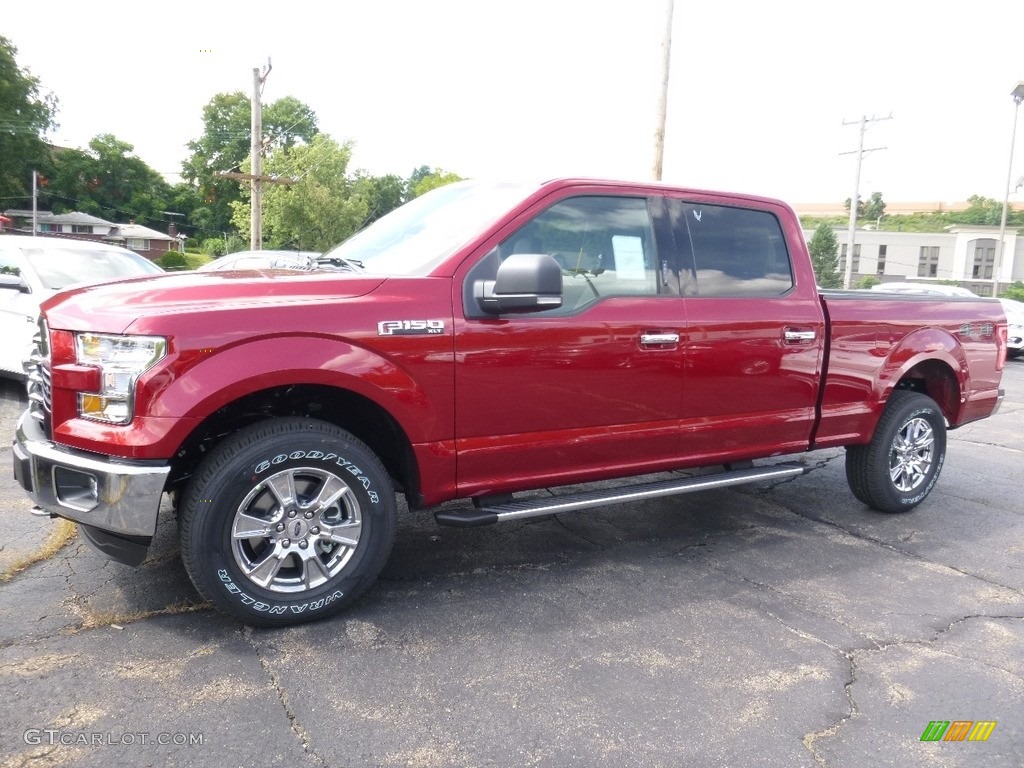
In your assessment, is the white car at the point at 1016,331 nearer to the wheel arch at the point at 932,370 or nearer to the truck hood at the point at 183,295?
the wheel arch at the point at 932,370

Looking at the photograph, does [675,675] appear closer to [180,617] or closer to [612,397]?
[612,397]

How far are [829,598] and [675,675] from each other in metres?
1.22

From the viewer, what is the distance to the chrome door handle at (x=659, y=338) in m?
3.89

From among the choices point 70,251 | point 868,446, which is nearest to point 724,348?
point 868,446

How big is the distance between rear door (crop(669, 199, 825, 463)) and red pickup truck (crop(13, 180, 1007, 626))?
0.04ft

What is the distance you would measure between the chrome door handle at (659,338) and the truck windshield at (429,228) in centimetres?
90

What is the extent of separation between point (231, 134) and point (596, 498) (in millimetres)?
82212

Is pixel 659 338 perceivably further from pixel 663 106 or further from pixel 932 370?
pixel 663 106

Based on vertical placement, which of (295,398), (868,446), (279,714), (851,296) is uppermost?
(851,296)

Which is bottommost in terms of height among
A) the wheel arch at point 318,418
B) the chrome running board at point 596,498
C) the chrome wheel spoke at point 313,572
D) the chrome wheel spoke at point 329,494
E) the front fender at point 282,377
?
the chrome wheel spoke at point 313,572

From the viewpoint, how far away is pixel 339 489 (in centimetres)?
327

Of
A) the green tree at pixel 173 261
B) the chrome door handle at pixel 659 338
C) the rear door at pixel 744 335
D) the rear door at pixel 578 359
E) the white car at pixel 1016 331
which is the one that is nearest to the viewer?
the rear door at pixel 578 359

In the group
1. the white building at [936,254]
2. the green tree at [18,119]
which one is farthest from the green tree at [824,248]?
the green tree at [18,119]

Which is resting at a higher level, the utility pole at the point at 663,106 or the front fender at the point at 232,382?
the utility pole at the point at 663,106
